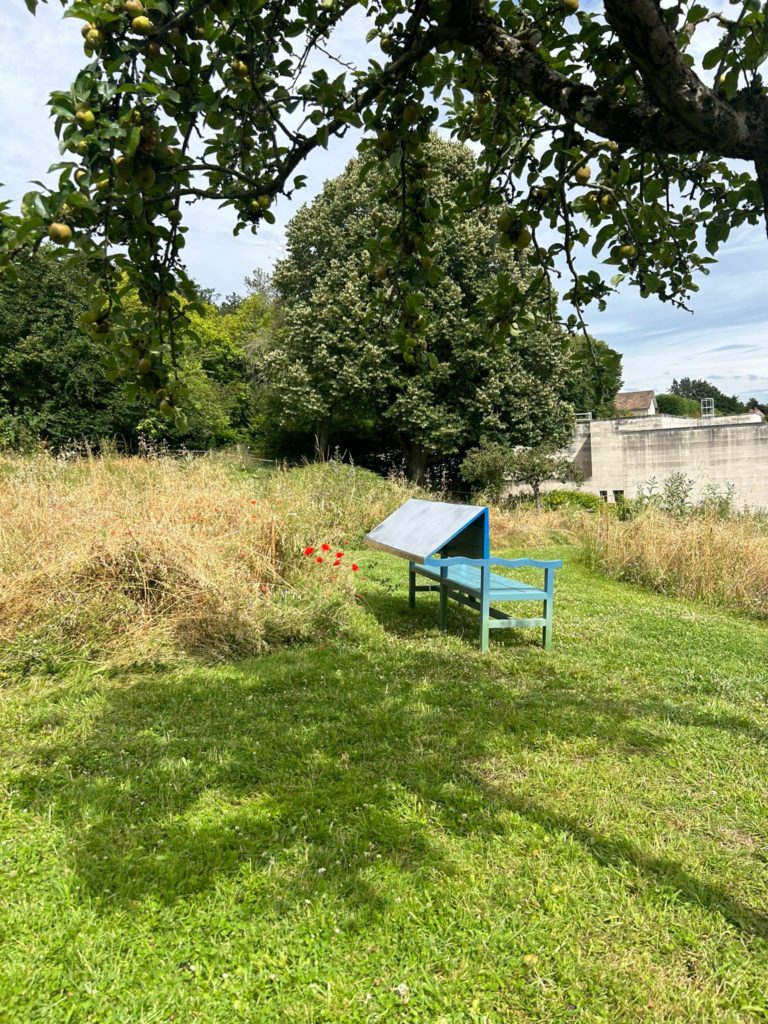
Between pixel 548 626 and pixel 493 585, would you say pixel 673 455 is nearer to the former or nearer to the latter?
pixel 493 585

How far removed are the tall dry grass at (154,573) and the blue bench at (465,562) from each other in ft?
2.74

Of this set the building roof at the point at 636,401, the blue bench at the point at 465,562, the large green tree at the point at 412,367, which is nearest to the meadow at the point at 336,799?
the blue bench at the point at 465,562

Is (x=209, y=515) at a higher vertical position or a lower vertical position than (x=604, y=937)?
higher

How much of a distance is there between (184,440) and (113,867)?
23.6m

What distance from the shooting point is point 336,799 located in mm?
2799

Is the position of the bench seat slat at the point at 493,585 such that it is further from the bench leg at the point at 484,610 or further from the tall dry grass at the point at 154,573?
the tall dry grass at the point at 154,573

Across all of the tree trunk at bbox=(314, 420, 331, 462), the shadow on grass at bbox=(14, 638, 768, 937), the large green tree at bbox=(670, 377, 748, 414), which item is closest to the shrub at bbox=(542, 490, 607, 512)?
the tree trunk at bbox=(314, 420, 331, 462)

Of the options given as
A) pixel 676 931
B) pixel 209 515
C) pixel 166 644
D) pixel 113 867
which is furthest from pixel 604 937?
pixel 209 515

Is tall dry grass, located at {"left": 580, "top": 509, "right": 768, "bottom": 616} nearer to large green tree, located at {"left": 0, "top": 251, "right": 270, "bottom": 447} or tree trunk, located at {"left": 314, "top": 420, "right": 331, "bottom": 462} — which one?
tree trunk, located at {"left": 314, "top": 420, "right": 331, "bottom": 462}

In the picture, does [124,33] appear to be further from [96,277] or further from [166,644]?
[166,644]

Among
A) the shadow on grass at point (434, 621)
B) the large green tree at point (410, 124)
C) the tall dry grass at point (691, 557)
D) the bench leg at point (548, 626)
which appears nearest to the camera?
the large green tree at point (410, 124)

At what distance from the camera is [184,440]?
24.5m

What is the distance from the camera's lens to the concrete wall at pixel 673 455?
20500mm

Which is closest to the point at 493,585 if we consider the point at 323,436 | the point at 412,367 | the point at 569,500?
the point at 569,500
